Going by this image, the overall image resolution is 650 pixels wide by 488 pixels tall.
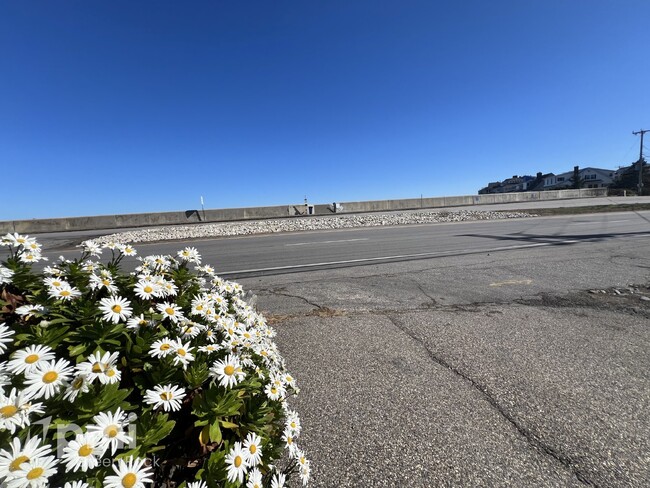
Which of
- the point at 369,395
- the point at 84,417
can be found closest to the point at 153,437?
the point at 84,417

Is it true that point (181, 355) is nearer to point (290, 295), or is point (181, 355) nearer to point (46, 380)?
point (46, 380)

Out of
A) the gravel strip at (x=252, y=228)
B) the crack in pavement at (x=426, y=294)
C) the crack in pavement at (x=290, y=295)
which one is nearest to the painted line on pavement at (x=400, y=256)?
the crack in pavement at (x=290, y=295)

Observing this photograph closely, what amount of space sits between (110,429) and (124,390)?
12 centimetres

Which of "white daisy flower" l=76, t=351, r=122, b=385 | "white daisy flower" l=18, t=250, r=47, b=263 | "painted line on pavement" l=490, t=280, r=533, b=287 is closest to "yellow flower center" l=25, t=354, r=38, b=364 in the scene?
"white daisy flower" l=76, t=351, r=122, b=385

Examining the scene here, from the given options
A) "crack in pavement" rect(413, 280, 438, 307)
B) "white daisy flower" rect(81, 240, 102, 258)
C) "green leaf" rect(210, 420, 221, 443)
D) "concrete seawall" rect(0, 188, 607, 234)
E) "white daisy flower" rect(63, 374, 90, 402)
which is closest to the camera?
"white daisy flower" rect(63, 374, 90, 402)

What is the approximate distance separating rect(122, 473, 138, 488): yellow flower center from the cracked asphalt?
125 cm

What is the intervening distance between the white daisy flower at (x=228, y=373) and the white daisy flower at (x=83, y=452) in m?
0.44

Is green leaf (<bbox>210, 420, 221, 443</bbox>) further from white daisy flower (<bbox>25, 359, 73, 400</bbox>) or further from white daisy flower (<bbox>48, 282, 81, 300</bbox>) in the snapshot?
white daisy flower (<bbox>48, 282, 81, 300</bbox>)

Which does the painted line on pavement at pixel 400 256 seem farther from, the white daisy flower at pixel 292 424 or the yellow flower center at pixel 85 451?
the yellow flower center at pixel 85 451

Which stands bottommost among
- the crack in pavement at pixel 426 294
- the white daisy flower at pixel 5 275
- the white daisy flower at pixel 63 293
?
the crack in pavement at pixel 426 294

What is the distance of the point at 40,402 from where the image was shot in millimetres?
1023

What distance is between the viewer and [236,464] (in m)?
1.15

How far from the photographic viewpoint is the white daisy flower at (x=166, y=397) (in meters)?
1.18

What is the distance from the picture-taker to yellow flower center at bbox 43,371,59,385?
1038mm
